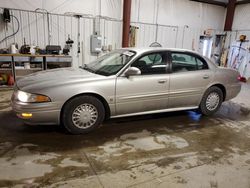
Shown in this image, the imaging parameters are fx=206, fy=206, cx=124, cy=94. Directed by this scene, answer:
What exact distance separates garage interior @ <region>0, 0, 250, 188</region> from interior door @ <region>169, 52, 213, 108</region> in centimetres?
41

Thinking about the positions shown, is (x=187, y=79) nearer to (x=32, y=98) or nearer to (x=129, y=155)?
(x=129, y=155)

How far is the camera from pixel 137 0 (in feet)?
24.4

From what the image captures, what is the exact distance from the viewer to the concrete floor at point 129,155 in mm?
2082

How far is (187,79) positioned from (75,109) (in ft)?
6.45

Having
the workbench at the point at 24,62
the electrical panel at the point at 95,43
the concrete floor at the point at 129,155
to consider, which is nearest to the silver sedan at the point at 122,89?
the concrete floor at the point at 129,155

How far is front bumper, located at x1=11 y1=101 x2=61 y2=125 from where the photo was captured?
105 inches

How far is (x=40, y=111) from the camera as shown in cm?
268

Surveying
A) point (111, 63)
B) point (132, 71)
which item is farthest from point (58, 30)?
point (132, 71)

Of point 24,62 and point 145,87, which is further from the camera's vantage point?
point 24,62

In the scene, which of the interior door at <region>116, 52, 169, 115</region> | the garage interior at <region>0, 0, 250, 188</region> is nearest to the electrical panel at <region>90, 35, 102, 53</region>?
the garage interior at <region>0, 0, 250, 188</region>

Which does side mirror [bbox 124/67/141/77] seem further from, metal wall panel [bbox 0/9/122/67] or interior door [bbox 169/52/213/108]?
metal wall panel [bbox 0/9/122/67]

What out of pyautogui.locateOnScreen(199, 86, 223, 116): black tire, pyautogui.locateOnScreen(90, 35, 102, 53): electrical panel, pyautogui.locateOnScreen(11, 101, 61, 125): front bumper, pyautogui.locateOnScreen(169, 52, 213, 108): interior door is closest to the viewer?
pyautogui.locateOnScreen(11, 101, 61, 125): front bumper

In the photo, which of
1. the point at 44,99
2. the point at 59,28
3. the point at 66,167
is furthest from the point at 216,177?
the point at 59,28

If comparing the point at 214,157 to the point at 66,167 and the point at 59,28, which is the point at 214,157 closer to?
the point at 66,167
